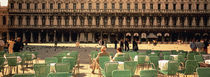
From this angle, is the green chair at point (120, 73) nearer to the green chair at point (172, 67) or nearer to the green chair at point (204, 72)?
the green chair at point (204, 72)

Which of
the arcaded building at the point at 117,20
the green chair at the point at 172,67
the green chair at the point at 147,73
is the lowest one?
the green chair at the point at 172,67

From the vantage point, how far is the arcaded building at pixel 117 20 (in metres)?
45.6

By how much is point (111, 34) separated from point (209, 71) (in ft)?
131

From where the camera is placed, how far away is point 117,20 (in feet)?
151

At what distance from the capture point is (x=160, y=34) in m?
44.0

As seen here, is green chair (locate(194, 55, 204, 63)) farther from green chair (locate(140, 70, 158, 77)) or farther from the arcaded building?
the arcaded building

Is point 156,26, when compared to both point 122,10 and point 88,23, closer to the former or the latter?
point 122,10

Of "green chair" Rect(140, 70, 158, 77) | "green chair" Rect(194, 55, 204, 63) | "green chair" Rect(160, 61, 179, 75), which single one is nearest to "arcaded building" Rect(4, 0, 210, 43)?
"green chair" Rect(194, 55, 204, 63)

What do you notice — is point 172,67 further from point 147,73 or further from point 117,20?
point 117,20

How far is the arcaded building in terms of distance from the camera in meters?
45.6

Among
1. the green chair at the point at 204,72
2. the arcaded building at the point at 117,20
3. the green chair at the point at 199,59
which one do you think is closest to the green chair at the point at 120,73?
the green chair at the point at 204,72

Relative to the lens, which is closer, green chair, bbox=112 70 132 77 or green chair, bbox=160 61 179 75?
green chair, bbox=112 70 132 77

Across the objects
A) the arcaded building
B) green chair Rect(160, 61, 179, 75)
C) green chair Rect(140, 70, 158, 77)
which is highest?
the arcaded building

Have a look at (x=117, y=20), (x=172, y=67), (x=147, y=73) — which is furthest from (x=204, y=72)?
(x=117, y=20)
